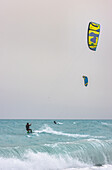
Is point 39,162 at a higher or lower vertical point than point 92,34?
lower

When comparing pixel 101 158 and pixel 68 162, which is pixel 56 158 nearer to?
pixel 68 162

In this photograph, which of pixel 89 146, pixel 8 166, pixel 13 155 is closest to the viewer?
pixel 8 166

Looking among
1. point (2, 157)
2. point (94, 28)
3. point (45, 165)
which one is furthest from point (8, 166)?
point (94, 28)

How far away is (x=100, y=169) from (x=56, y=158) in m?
1.29

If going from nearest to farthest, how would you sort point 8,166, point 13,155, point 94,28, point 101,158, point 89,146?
point 8,166, point 13,155, point 101,158, point 89,146, point 94,28

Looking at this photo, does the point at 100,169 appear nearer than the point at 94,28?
Yes

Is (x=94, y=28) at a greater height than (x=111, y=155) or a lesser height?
greater

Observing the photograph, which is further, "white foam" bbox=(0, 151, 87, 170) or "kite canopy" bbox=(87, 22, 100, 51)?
"kite canopy" bbox=(87, 22, 100, 51)

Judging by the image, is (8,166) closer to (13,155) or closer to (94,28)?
(13,155)

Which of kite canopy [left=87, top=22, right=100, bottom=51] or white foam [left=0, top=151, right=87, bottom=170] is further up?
kite canopy [left=87, top=22, right=100, bottom=51]

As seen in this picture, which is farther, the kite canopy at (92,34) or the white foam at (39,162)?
the kite canopy at (92,34)

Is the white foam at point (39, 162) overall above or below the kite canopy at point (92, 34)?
below

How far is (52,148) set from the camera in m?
8.02

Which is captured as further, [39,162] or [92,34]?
[92,34]
